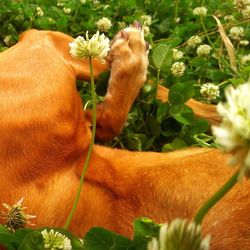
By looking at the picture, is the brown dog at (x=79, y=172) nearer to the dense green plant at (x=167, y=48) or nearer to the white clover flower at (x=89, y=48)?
the dense green plant at (x=167, y=48)

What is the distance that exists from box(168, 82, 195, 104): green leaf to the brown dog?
12.6 inches

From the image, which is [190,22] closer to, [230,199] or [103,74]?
[103,74]

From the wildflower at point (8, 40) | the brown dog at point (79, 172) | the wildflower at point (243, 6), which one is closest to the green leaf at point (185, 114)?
the brown dog at point (79, 172)

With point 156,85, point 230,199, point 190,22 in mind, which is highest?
point 230,199

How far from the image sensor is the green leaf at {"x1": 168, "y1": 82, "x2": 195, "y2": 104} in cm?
231

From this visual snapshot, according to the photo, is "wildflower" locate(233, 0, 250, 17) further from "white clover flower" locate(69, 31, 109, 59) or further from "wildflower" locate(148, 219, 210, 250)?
"wildflower" locate(148, 219, 210, 250)

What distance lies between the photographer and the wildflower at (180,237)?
61 centimetres

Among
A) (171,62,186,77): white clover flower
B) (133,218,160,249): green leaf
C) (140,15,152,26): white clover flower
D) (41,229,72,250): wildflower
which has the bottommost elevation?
(140,15,152,26): white clover flower

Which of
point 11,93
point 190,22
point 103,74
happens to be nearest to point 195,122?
point 103,74

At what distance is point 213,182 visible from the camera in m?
1.75

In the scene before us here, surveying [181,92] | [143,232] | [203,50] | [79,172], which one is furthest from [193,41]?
[143,232]

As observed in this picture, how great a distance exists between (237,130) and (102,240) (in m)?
0.68

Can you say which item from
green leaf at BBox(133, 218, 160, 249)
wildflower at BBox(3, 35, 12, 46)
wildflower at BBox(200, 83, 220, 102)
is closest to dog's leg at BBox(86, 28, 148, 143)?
wildflower at BBox(200, 83, 220, 102)

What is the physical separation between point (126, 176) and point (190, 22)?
1655 millimetres
